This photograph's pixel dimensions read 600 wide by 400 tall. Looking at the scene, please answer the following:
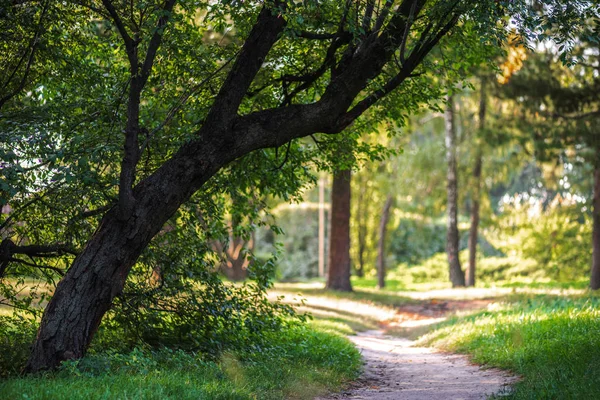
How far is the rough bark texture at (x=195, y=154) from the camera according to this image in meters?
6.92

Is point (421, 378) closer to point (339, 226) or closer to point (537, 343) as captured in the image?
point (537, 343)

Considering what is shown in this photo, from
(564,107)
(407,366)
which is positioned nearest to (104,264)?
(407,366)

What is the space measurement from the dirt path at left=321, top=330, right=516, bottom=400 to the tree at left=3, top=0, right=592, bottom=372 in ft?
10.5

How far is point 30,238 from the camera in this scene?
331 inches

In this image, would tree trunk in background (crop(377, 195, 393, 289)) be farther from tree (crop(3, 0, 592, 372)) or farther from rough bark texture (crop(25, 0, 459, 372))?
rough bark texture (crop(25, 0, 459, 372))

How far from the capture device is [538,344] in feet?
31.0

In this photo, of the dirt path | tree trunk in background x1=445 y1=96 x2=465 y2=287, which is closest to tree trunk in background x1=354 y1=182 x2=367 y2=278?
tree trunk in background x1=445 y1=96 x2=465 y2=287

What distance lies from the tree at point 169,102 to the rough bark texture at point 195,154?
0.5 inches

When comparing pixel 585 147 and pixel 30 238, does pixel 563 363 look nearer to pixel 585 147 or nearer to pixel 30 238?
pixel 30 238

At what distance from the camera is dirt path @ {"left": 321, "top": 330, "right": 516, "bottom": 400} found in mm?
8141

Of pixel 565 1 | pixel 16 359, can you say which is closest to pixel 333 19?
pixel 565 1

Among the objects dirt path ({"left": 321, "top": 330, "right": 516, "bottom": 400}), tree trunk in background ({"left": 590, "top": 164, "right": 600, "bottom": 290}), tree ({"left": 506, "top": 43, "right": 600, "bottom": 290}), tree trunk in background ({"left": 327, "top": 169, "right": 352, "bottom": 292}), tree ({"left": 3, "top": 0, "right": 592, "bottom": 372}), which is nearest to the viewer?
tree ({"left": 3, "top": 0, "right": 592, "bottom": 372})

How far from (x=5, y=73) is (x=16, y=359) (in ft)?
11.4

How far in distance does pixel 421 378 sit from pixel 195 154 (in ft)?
15.6
